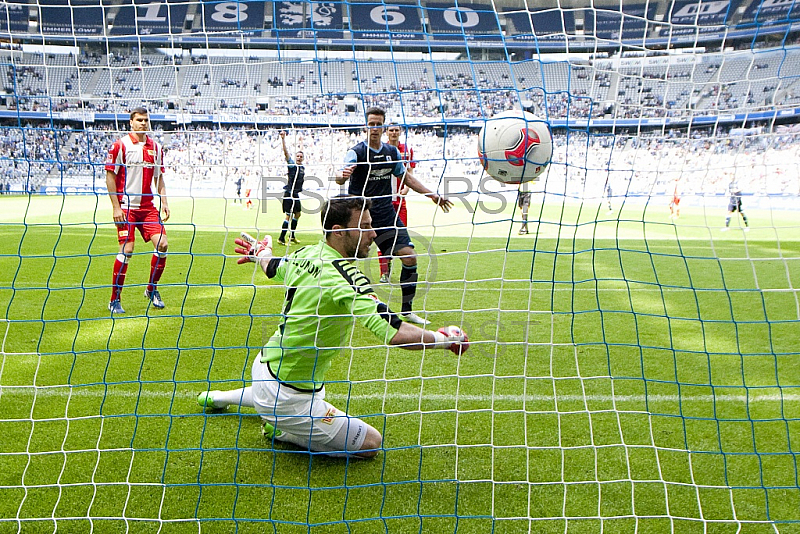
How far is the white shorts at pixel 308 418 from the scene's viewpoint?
10.6 feet

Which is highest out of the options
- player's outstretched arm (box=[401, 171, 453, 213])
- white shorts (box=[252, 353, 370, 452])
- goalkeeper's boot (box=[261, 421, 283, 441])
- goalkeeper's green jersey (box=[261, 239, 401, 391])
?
goalkeeper's green jersey (box=[261, 239, 401, 391])

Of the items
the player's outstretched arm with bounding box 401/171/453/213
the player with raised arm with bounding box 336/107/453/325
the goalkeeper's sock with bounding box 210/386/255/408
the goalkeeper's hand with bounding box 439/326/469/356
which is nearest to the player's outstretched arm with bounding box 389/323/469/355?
the goalkeeper's hand with bounding box 439/326/469/356

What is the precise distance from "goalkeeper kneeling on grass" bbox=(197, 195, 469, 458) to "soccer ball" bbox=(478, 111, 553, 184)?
939mm

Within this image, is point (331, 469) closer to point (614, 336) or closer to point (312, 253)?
point (312, 253)

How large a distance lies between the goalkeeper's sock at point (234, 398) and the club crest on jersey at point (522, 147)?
2108 mm

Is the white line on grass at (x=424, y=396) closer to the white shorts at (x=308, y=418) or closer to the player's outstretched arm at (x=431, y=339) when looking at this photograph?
the white shorts at (x=308, y=418)

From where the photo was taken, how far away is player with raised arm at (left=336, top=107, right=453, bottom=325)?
5.76 meters

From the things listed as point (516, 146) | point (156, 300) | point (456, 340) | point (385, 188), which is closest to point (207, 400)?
point (456, 340)

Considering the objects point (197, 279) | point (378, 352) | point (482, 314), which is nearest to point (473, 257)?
point (482, 314)

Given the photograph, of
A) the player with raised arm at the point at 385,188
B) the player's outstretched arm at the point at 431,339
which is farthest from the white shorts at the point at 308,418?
the player with raised arm at the point at 385,188

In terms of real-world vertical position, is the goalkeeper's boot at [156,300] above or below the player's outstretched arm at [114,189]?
below

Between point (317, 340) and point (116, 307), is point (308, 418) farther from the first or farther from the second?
point (116, 307)

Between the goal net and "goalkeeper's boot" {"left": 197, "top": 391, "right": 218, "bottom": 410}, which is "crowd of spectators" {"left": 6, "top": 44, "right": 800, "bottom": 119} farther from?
"goalkeeper's boot" {"left": 197, "top": 391, "right": 218, "bottom": 410}

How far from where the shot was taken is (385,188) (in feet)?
21.4
